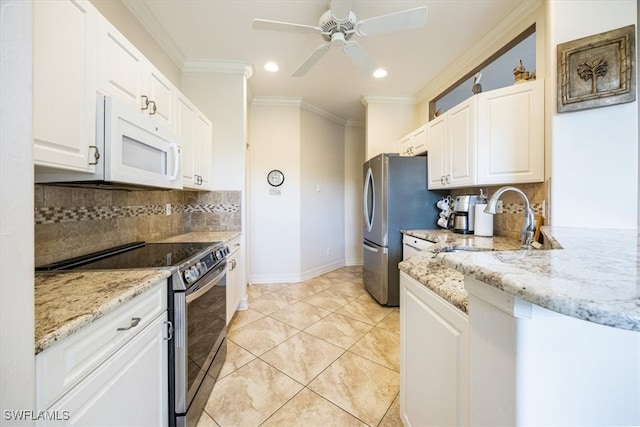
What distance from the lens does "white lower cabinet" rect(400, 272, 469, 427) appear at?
0.80 meters

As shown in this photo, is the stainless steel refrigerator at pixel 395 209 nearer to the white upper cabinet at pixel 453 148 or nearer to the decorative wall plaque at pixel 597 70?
the white upper cabinet at pixel 453 148

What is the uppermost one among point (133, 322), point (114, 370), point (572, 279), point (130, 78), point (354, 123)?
point (354, 123)

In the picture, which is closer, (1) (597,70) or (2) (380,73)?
(1) (597,70)

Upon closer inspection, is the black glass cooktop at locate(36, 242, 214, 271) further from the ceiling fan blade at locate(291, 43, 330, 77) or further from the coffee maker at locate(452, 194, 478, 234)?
the coffee maker at locate(452, 194, 478, 234)

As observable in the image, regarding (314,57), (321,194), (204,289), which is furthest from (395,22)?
(321,194)

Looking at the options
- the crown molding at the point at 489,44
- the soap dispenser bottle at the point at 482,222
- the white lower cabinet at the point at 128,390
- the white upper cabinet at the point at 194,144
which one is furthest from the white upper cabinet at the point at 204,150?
the crown molding at the point at 489,44

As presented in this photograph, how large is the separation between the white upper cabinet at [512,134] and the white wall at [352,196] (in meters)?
2.74

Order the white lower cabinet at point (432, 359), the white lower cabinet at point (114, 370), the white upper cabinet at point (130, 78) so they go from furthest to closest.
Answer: the white upper cabinet at point (130, 78)
the white lower cabinet at point (432, 359)
the white lower cabinet at point (114, 370)

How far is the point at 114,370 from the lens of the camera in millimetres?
816

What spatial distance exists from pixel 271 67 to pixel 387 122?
177 cm

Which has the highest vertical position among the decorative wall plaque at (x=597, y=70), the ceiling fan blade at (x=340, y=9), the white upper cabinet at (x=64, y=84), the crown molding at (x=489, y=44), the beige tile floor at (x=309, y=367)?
the crown molding at (x=489, y=44)

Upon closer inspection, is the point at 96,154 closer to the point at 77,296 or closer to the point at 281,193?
the point at 77,296

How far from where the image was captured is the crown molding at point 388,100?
3.56 metres

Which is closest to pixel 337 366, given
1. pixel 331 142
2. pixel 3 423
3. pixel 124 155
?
pixel 3 423
